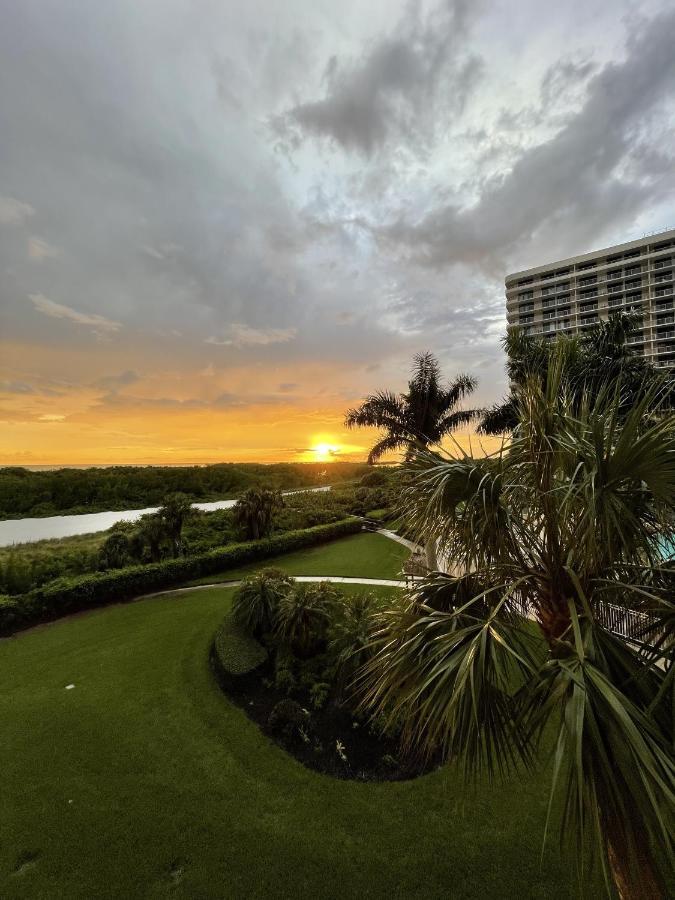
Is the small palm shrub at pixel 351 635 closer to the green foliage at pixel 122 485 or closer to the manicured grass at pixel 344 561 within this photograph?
the manicured grass at pixel 344 561

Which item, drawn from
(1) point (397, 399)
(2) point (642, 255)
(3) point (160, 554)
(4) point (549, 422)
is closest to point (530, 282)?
(2) point (642, 255)

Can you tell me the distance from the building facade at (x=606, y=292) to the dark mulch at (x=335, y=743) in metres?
57.8

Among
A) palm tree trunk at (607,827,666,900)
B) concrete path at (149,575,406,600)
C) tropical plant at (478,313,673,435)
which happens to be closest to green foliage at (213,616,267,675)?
concrete path at (149,575,406,600)

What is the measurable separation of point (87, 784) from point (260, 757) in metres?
2.53

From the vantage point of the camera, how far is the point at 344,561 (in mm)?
19297

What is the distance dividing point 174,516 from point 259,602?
31.3 ft

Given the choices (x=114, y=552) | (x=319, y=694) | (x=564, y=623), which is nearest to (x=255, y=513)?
(x=114, y=552)

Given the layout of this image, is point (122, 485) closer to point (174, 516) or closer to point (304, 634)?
point (174, 516)

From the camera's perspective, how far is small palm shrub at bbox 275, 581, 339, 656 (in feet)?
29.9

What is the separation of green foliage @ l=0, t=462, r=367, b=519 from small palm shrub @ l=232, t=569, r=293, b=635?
12.9m

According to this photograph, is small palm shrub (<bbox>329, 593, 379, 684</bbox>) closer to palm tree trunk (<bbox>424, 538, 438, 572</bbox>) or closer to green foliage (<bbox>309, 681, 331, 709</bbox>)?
green foliage (<bbox>309, 681, 331, 709</bbox>)

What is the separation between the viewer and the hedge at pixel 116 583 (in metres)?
13.1

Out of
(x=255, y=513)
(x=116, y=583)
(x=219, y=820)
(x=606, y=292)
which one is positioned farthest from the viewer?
(x=606, y=292)

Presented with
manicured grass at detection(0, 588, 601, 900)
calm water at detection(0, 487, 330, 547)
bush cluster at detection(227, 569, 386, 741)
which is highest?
calm water at detection(0, 487, 330, 547)
